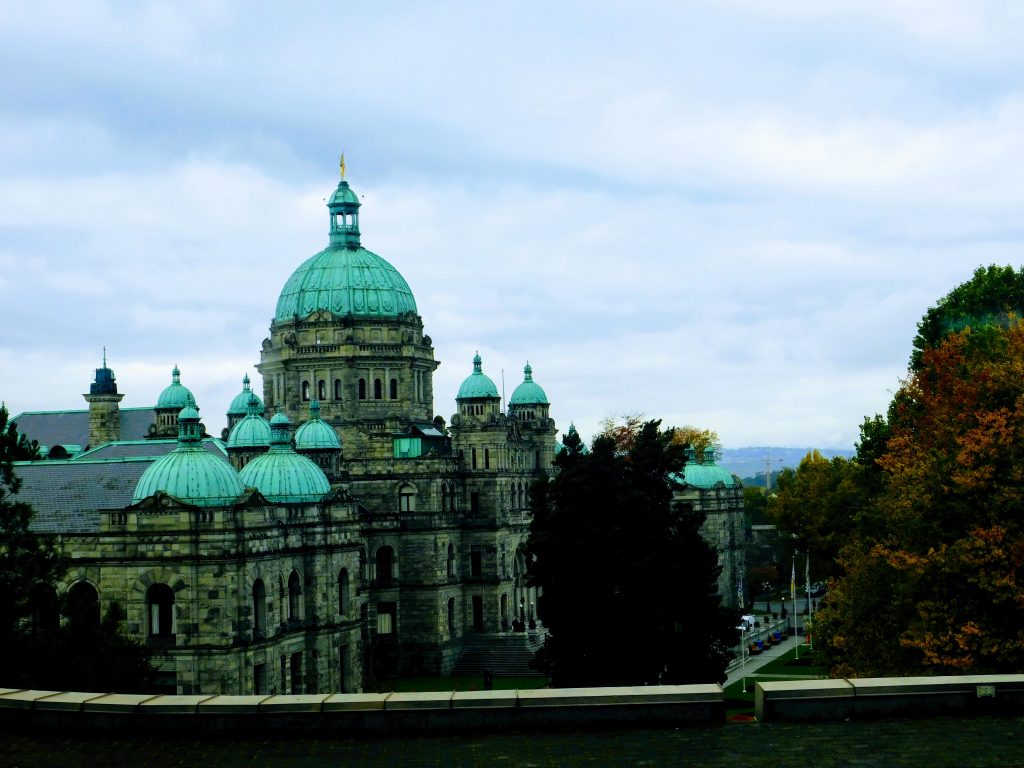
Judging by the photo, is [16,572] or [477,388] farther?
[477,388]

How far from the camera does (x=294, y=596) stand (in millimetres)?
78375

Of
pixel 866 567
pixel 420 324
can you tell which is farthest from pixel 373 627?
pixel 866 567

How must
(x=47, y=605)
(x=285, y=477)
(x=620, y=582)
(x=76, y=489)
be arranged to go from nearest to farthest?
(x=47, y=605) < (x=620, y=582) < (x=76, y=489) < (x=285, y=477)

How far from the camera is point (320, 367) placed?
109m

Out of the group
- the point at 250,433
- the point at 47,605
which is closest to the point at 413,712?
the point at 47,605

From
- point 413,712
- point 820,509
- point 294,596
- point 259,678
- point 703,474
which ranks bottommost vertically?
point 259,678

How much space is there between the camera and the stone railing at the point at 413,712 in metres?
27.9

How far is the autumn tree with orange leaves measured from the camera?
45750 mm

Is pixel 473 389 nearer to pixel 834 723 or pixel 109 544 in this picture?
pixel 109 544

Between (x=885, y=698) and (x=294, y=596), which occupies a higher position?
(x=294, y=596)

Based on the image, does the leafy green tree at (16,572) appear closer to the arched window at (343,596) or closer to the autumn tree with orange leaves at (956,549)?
A: the autumn tree with orange leaves at (956,549)

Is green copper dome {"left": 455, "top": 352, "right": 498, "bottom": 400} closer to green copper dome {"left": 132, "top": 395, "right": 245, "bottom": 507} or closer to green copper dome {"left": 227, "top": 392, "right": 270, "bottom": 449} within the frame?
green copper dome {"left": 227, "top": 392, "right": 270, "bottom": 449}

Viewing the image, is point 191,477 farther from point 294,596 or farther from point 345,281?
point 345,281

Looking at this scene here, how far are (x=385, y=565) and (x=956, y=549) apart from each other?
62218mm
